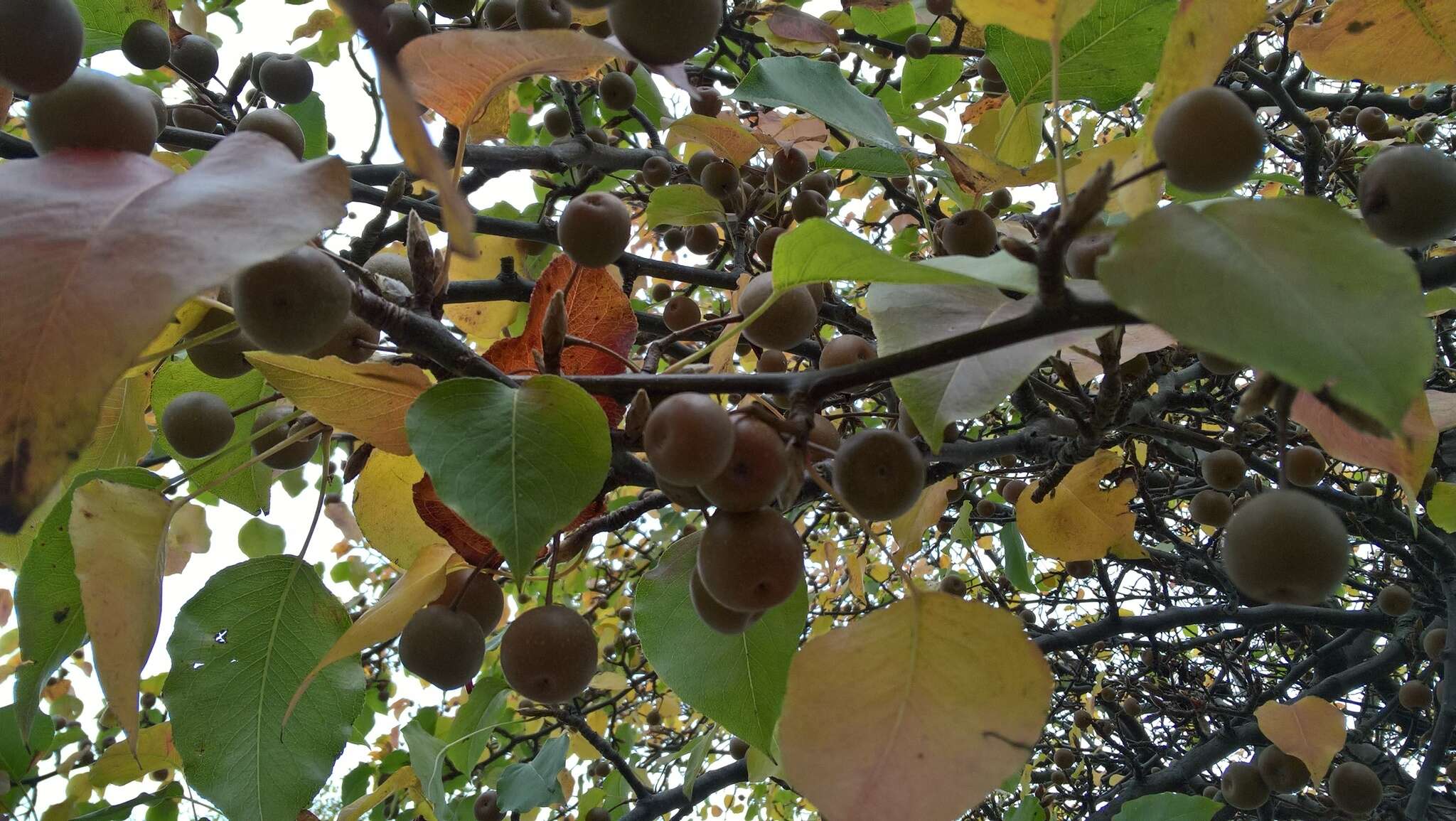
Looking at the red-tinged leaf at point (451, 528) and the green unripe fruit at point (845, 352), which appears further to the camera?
the green unripe fruit at point (845, 352)

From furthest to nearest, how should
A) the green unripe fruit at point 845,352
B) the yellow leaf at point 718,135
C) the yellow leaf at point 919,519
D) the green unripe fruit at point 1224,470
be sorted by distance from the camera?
the green unripe fruit at point 1224,470 → the yellow leaf at point 718,135 → the yellow leaf at point 919,519 → the green unripe fruit at point 845,352

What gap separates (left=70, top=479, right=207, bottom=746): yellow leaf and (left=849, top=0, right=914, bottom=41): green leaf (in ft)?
6.28

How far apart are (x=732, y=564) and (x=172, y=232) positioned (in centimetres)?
44

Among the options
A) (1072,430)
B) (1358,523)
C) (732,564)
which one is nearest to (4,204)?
(732,564)

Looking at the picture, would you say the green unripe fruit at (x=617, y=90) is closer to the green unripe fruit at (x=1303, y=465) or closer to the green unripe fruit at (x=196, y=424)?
the green unripe fruit at (x=196, y=424)

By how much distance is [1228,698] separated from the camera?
11.1ft

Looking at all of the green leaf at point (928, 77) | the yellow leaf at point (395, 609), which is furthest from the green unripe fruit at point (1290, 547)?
the green leaf at point (928, 77)

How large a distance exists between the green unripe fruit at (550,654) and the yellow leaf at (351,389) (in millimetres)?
237

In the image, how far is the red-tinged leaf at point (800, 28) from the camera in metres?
1.59

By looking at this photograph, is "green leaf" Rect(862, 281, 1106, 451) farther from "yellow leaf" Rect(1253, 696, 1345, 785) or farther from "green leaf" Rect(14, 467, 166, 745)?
"yellow leaf" Rect(1253, 696, 1345, 785)

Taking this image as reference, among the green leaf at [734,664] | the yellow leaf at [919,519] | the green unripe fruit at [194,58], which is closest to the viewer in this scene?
the green leaf at [734,664]

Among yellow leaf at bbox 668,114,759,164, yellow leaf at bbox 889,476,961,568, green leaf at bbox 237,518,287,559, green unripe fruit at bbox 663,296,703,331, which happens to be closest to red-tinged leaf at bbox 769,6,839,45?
yellow leaf at bbox 668,114,759,164

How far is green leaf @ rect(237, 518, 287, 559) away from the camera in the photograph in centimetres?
242

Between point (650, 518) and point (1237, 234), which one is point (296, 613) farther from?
point (650, 518)
